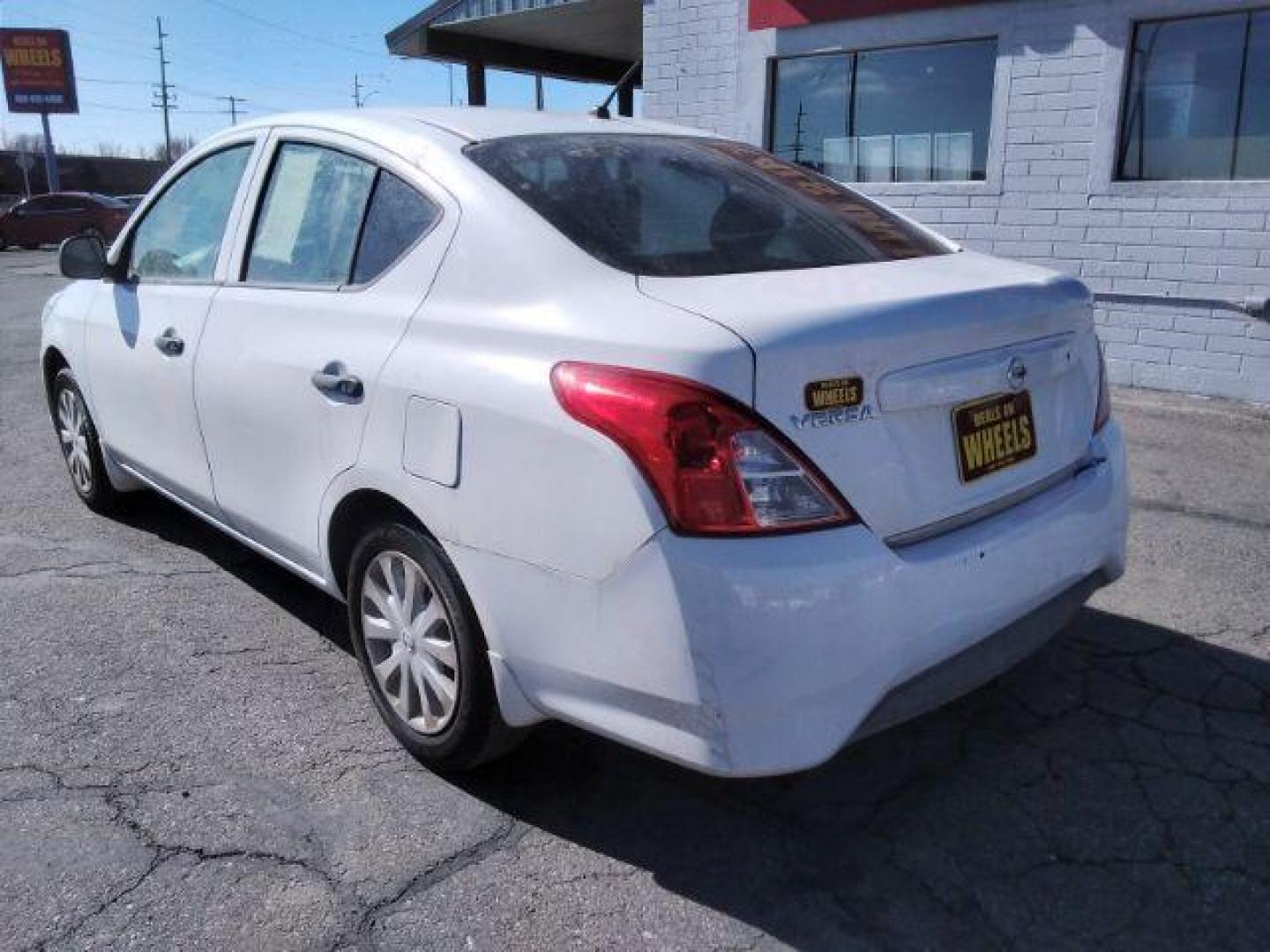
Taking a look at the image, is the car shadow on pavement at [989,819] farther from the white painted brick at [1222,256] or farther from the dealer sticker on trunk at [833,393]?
the white painted brick at [1222,256]

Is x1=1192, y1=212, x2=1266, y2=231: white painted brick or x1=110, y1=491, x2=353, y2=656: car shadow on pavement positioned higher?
x1=1192, y1=212, x2=1266, y2=231: white painted brick

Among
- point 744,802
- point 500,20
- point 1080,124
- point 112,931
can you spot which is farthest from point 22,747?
point 500,20

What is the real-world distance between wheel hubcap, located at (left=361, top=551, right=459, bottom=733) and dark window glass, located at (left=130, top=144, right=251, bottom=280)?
1.44m

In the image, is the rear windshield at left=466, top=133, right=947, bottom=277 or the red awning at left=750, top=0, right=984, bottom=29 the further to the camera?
the red awning at left=750, top=0, right=984, bottom=29

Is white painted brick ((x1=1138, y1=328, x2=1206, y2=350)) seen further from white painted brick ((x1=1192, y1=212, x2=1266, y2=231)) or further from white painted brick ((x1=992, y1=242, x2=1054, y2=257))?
white painted brick ((x1=992, y1=242, x2=1054, y2=257))

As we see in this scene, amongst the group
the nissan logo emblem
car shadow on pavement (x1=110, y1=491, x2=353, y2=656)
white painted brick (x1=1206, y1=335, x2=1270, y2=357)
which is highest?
the nissan logo emblem

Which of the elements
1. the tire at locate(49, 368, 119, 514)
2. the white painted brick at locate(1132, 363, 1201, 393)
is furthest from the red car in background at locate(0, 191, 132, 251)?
the white painted brick at locate(1132, 363, 1201, 393)

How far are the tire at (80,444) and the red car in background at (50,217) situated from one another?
2681cm

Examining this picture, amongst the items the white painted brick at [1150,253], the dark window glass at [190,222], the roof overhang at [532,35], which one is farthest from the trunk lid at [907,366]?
the roof overhang at [532,35]

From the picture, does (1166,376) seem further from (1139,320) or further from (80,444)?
(80,444)

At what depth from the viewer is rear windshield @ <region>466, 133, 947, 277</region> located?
260cm

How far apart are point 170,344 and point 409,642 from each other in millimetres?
1612

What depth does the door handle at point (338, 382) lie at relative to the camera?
2.76 metres

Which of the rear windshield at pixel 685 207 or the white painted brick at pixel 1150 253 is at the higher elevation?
the rear windshield at pixel 685 207
